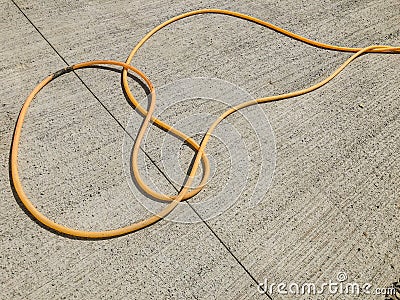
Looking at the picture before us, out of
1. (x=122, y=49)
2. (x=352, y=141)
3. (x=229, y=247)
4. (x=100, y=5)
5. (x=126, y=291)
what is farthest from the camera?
(x=100, y=5)

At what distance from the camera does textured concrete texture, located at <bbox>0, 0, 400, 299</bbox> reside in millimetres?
2166

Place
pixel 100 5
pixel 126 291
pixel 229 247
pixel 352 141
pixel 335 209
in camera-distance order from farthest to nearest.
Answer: pixel 100 5 → pixel 352 141 → pixel 335 209 → pixel 229 247 → pixel 126 291

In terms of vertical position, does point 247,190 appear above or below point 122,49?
below

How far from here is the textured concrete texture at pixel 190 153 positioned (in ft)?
7.11

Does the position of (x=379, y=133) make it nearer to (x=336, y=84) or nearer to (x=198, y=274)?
(x=336, y=84)

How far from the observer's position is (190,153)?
2.64 m

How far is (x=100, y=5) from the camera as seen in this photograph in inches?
135

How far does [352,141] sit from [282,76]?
0.69 meters

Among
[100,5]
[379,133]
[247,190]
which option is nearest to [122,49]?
[100,5]

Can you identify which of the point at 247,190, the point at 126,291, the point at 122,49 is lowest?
the point at 126,291

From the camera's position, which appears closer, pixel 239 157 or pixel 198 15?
pixel 239 157

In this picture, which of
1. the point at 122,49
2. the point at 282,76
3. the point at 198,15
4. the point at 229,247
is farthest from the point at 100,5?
the point at 229,247

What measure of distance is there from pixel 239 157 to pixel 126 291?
3.38ft

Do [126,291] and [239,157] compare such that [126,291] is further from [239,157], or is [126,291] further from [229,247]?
[239,157]
